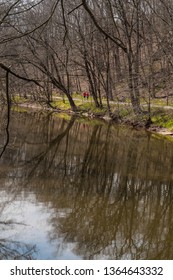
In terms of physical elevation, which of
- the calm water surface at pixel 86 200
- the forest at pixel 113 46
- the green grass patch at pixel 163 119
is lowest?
the calm water surface at pixel 86 200

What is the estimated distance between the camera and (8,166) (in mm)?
16422

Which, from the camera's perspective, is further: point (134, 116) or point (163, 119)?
point (134, 116)

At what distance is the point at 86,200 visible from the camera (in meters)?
12.8

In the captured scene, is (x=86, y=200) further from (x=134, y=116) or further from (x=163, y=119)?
(x=134, y=116)

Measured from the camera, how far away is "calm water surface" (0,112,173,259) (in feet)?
32.0

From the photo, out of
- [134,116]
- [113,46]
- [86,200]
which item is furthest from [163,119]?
[86,200]

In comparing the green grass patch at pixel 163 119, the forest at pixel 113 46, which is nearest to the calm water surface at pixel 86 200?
the green grass patch at pixel 163 119


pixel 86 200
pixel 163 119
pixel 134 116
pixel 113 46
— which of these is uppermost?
pixel 113 46

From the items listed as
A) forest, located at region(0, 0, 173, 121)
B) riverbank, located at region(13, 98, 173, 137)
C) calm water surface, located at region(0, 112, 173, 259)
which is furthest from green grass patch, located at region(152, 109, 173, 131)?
calm water surface, located at region(0, 112, 173, 259)

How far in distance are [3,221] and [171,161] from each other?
32.1 feet

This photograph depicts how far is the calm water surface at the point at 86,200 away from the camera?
32.0 feet

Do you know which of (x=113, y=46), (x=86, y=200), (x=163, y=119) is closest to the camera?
(x=86, y=200)

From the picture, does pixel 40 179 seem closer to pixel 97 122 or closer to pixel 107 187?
pixel 107 187

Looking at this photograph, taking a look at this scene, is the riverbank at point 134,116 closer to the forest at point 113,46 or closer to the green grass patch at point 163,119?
the green grass patch at point 163,119
